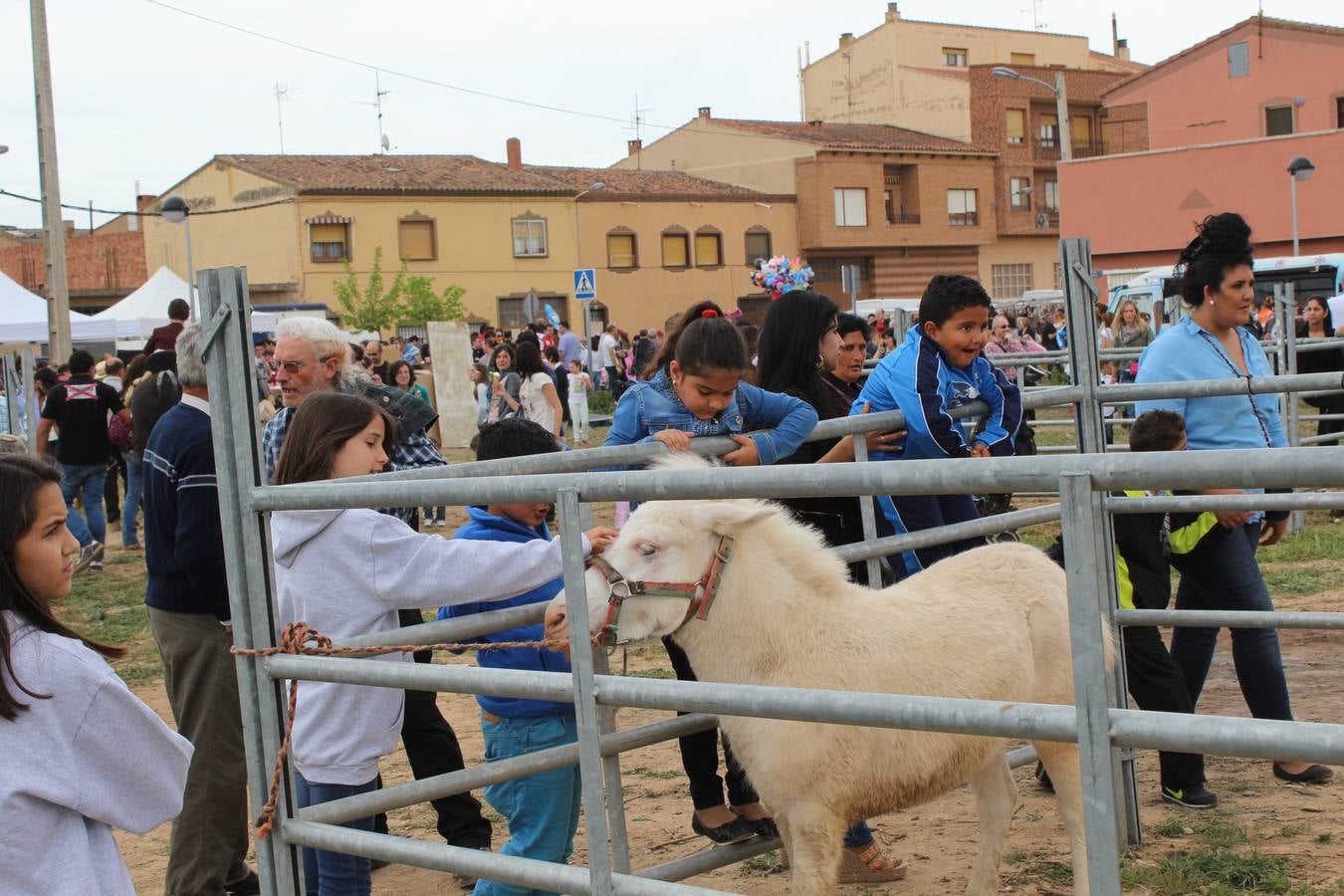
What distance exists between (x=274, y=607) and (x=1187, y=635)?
3449 millimetres

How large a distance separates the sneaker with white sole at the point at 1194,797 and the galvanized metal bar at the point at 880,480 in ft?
10.4

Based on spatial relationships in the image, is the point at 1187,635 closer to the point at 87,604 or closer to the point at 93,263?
the point at 87,604

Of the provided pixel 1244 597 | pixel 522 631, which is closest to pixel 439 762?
pixel 522 631

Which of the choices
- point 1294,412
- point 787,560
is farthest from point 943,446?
point 1294,412

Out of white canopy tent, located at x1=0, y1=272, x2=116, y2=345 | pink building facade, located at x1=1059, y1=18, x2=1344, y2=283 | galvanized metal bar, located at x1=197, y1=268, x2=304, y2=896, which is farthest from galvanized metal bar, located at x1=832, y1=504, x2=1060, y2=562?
pink building facade, located at x1=1059, y1=18, x2=1344, y2=283

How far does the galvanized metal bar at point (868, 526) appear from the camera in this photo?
4.26m

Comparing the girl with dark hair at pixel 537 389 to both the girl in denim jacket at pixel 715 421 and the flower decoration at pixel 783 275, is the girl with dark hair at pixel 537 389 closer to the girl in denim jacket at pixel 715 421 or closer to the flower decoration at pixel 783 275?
the flower decoration at pixel 783 275

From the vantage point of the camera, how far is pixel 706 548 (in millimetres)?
3205

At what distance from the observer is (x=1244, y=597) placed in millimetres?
4762

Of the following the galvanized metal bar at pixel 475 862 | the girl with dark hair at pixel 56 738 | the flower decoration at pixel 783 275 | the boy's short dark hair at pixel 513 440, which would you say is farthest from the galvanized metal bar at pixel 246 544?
the flower decoration at pixel 783 275

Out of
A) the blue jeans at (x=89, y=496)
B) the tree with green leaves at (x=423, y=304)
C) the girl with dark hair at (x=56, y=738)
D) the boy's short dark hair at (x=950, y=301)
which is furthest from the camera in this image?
the tree with green leaves at (x=423, y=304)

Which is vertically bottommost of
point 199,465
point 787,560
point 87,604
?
point 87,604

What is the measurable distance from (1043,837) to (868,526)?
1.36 metres

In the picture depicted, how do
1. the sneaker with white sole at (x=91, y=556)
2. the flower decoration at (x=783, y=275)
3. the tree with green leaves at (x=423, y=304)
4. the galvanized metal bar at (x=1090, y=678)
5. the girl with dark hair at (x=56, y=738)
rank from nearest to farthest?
1. the galvanized metal bar at (x=1090, y=678)
2. the girl with dark hair at (x=56, y=738)
3. the flower decoration at (x=783, y=275)
4. the sneaker with white sole at (x=91, y=556)
5. the tree with green leaves at (x=423, y=304)
